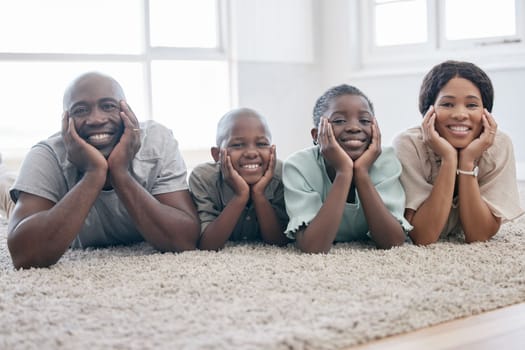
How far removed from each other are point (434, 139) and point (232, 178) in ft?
1.92

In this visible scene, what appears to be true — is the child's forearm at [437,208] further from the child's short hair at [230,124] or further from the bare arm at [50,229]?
Answer: the bare arm at [50,229]

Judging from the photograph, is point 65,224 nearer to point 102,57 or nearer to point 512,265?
point 512,265

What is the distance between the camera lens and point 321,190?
220 cm

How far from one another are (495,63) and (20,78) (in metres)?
2.77

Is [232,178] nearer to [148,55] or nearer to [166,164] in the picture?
[166,164]

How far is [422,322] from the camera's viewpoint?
1.42m

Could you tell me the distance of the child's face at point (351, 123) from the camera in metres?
2.12

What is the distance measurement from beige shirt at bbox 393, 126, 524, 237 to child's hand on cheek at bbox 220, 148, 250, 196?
480 millimetres

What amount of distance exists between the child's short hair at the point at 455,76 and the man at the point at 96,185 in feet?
2.58

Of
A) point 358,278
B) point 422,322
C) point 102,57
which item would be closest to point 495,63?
point 102,57

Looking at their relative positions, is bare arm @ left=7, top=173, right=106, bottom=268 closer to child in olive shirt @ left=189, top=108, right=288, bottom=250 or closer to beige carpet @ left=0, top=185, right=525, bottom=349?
beige carpet @ left=0, top=185, right=525, bottom=349

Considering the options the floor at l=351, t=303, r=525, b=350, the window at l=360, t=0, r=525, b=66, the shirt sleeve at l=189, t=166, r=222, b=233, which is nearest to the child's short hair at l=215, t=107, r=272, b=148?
the shirt sleeve at l=189, t=166, r=222, b=233

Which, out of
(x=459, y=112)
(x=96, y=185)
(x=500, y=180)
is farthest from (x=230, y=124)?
(x=500, y=180)

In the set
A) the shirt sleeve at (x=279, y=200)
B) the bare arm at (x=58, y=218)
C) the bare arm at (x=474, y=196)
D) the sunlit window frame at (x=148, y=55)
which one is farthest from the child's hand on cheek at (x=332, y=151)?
the sunlit window frame at (x=148, y=55)
